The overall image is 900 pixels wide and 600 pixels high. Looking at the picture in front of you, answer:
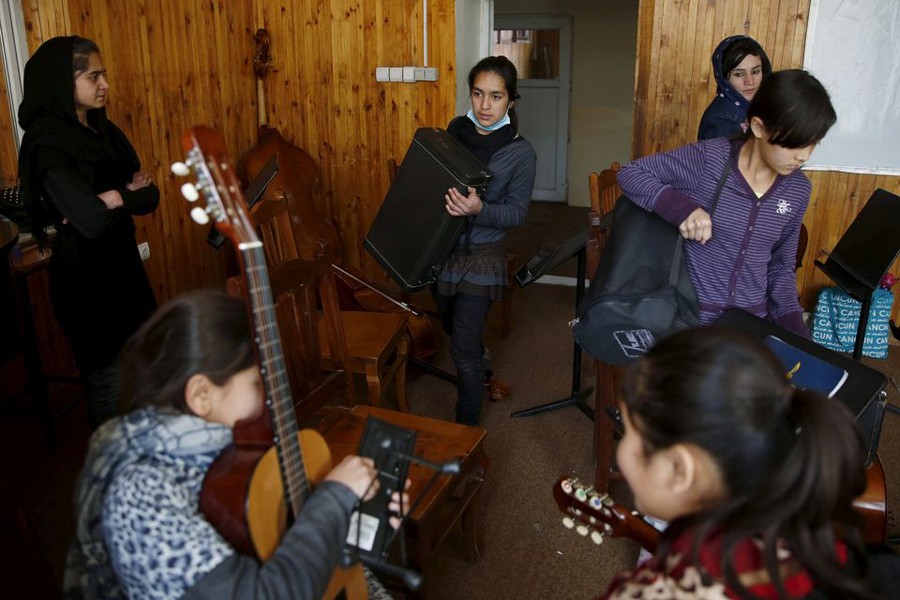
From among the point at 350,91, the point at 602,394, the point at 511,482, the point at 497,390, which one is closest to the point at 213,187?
the point at 602,394

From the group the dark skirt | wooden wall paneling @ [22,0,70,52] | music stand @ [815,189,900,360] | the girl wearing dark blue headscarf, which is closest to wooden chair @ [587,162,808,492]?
the dark skirt

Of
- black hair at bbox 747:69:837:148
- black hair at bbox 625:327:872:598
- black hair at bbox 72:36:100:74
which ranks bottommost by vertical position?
black hair at bbox 625:327:872:598

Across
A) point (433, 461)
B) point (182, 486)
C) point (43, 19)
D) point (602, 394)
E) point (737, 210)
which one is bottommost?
point (602, 394)

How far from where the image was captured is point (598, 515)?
3.84 ft

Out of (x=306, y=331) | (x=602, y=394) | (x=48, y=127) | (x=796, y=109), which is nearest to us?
(x=796, y=109)

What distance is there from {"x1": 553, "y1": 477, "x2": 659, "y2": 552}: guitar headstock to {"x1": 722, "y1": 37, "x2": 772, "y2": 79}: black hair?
2146mm

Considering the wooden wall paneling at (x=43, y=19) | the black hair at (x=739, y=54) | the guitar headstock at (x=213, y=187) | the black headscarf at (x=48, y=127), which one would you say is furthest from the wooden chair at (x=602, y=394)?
the wooden wall paneling at (x=43, y=19)

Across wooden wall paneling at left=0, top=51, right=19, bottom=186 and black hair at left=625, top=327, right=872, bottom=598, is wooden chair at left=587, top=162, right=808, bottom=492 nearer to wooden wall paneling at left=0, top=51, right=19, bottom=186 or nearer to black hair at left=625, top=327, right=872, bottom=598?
black hair at left=625, top=327, right=872, bottom=598

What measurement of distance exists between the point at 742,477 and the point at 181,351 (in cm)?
76

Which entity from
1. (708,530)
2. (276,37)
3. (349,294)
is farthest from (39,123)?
(276,37)

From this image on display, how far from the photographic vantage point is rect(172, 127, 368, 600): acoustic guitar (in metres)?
1.06

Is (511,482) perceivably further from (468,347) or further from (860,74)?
(860,74)

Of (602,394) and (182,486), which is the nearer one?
(182,486)

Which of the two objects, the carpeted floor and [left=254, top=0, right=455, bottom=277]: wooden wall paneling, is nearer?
the carpeted floor
